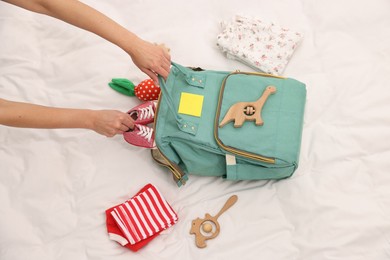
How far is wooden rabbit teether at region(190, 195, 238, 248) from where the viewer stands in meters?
0.97

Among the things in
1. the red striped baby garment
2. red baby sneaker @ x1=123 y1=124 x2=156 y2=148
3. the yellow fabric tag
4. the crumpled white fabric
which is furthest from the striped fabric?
the crumpled white fabric

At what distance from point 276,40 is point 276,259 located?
0.62 metres

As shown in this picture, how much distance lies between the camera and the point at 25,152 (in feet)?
3.63

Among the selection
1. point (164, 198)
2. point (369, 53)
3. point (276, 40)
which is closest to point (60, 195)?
point (164, 198)

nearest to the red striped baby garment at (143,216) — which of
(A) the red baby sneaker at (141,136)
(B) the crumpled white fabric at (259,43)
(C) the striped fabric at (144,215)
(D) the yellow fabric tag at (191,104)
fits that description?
(C) the striped fabric at (144,215)

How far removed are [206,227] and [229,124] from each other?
0.86ft

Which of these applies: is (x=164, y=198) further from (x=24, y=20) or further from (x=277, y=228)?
(x=24, y=20)

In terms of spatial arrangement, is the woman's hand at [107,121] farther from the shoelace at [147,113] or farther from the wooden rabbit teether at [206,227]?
the wooden rabbit teether at [206,227]

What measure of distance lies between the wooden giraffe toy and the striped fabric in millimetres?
261

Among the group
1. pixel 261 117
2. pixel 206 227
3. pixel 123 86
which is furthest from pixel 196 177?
pixel 123 86

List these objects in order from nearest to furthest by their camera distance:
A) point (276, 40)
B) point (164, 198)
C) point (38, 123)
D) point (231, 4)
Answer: point (38, 123) → point (164, 198) → point (276, 40) → point (231, 4)

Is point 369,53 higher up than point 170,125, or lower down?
higher up

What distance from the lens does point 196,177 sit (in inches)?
41.6

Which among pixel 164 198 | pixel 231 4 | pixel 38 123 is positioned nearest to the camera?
pixel 38 123
